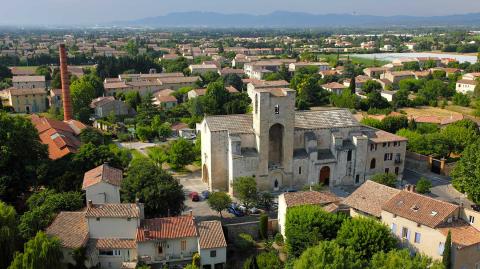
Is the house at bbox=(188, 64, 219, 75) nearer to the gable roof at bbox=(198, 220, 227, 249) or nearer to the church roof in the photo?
the church roof

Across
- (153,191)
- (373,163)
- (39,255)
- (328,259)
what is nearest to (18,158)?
(153,191)

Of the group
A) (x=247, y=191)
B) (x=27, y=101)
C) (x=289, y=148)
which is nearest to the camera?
(x=247, y=191)

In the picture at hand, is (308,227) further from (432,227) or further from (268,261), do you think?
(432,227)

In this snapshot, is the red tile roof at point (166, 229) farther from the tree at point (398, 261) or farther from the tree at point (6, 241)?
the tree at point (398, 261)

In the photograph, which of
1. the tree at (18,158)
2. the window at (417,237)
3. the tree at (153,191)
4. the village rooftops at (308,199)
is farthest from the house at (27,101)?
the window at (417,237)

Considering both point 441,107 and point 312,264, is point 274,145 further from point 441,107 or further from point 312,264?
point 441,107
